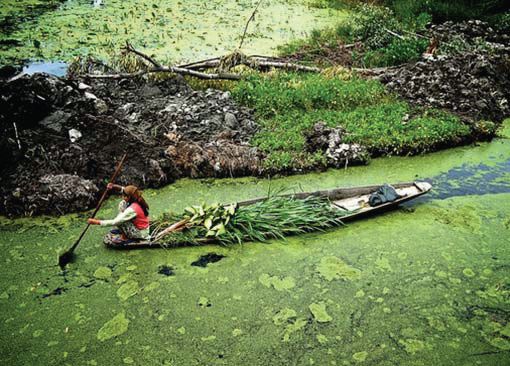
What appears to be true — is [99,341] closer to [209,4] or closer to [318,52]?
[318,52]

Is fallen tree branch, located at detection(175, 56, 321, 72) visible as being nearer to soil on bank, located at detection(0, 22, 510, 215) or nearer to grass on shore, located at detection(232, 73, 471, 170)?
grass on shore, located at detection(232, 73, 471, 170)

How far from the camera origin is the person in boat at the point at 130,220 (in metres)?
4.32

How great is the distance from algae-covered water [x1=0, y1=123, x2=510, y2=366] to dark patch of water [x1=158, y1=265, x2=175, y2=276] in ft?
0.06

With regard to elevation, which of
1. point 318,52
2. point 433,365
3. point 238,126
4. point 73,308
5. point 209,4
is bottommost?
point 433,365

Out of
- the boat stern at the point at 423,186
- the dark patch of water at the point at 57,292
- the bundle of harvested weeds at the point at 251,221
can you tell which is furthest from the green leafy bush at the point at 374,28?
the dark patch of water at the point at 57,292

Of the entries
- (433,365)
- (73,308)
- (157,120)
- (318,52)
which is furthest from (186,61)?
(433,365)

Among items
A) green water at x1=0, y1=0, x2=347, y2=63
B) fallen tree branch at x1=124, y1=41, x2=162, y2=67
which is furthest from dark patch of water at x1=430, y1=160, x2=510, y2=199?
green water at x1=0, y1=0, x2=347, y2=63

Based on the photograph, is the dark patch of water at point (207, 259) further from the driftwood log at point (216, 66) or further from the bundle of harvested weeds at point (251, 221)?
the driftwood log at point (216, 66)

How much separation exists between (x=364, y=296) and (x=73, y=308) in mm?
2626

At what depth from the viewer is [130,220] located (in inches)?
173

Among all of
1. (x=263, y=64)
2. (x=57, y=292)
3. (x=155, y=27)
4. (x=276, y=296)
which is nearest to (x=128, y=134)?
(x=57, y=292)

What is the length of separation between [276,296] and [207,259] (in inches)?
33.8

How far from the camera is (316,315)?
3.77 m

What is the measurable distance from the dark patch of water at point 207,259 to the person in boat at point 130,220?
615mm
